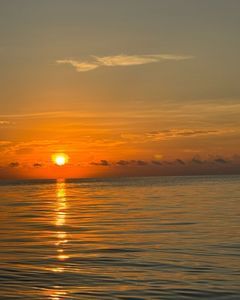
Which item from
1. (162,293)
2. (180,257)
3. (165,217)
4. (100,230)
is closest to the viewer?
(162,293)

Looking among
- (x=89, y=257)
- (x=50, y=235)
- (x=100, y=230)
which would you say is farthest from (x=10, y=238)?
(x=89, y=257)

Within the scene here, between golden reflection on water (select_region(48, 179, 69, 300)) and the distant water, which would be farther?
the distant water

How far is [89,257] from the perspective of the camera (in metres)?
23.3

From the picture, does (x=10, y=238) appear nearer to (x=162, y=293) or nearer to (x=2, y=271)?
Result: (x=2, y=271)

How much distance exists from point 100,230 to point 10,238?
5893mm

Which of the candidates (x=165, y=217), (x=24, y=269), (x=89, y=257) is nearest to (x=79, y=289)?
(x=24, y=269)

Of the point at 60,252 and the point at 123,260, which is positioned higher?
the point at 60,252

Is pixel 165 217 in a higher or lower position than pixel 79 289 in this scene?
higher

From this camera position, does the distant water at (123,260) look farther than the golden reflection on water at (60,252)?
Yes

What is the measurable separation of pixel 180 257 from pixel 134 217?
67.2 ft

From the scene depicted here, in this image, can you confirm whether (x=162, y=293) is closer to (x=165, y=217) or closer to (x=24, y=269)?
(x=24, y=269)

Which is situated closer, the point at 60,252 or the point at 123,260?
the point at 123,260

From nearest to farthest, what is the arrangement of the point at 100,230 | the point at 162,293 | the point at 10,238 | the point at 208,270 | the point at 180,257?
1. the point at 162,293
2. the point at 208,270
3. the point at 180,257
4. the point at 10,238
5. the point at 100,230

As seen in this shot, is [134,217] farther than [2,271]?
Yes
